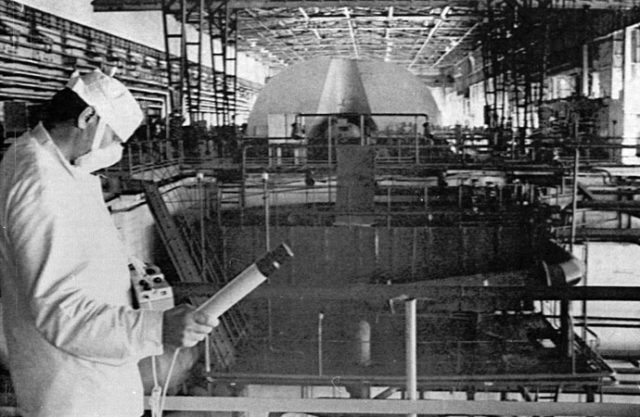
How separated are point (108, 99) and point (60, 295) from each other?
316 millimetres

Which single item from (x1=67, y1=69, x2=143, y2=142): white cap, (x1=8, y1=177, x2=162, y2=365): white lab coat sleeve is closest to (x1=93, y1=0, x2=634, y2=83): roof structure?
(x1=67, y1=69, x2=143, y2=142): white cap

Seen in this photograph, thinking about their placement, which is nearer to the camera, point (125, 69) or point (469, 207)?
point (125, 69)

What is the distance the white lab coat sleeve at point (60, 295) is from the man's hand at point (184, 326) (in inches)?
0.5

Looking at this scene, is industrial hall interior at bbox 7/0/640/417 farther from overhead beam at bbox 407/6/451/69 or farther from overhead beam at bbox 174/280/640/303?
overhead beam at bbox 174/280/640/303

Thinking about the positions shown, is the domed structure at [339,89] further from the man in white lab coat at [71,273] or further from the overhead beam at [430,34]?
the man in white lab coat at [71,273]

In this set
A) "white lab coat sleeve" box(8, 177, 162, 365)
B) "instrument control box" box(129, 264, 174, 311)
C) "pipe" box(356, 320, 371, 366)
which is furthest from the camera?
"pipe" box(356, 320, 371, 366)

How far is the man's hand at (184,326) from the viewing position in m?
1.02

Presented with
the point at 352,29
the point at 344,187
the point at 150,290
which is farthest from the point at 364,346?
the point at 150,290

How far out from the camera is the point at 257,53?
3545 millimetres

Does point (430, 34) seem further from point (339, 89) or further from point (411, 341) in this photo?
point (411, 341)

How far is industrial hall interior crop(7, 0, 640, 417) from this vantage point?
2975mm

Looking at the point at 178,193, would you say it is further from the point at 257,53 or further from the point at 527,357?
the point at 527,357

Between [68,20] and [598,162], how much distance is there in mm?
3447

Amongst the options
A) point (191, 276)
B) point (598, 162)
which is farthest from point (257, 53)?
point (598, 162)
